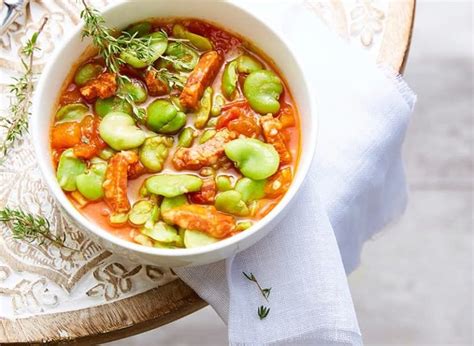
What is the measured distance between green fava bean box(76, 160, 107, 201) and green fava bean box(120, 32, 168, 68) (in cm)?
17

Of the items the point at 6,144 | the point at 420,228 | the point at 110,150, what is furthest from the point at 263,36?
the point at 420,228

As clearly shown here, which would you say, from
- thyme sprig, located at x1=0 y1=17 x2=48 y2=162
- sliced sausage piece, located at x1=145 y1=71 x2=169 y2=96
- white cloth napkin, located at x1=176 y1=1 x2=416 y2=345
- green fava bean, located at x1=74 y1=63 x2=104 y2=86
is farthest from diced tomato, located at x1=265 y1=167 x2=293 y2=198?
thyme sprig, located at x1=0 y1=17 x2=48 y2=162

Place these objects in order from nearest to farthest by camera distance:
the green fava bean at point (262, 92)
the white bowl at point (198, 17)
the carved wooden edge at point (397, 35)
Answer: the white bowl at point (198, 17)
the green fava bean at point (262, 92)
the carved wooden edge at point (397, 35)

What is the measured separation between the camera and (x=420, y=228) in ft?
7.65

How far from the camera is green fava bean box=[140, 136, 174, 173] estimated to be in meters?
1.18

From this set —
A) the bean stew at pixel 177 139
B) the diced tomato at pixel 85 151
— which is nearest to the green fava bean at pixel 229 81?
the bean stew at pixel 177 139

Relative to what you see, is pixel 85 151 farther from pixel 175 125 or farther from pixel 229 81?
pixel 229 81

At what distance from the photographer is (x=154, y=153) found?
1.18 m

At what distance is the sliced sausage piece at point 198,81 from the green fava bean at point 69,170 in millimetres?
177

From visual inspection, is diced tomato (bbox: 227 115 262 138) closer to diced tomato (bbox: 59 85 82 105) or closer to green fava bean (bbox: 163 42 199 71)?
green fava bean (bbox: 163 42 199 71)

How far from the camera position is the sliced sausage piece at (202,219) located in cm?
113

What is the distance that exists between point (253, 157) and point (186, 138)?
11 centimetres

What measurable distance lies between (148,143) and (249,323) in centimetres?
33

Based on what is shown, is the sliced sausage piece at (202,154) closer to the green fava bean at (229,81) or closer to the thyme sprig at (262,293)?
the green fava bean at (229,81)
